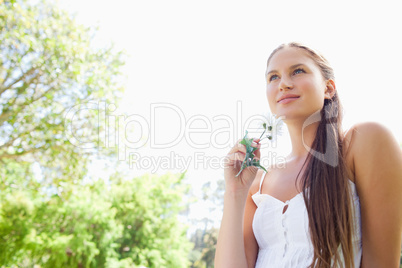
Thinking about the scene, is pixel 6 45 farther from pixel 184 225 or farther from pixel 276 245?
pixel 184 225

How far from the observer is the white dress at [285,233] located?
1082mm

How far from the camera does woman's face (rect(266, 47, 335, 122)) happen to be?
121cm

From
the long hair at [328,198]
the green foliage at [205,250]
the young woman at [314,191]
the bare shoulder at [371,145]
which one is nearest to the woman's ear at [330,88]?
the young woman at [314,191]

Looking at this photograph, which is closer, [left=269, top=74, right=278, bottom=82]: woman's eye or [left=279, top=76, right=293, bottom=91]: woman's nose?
[left=279, top=76, right=293, bottom=91]: woman's nose

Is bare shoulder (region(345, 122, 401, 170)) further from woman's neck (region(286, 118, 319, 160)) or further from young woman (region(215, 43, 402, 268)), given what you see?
woman's neck (region(286, 118, 319, 160))

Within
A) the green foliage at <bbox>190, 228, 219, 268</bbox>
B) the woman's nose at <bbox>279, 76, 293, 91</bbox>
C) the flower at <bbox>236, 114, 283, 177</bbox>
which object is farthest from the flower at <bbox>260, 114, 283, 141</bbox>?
the green foliage at <bbox>190, 228, 219, 268</bbox>

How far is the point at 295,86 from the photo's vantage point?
1213mm

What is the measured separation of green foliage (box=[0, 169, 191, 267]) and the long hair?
27.2 ft

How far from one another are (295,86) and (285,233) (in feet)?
1.88

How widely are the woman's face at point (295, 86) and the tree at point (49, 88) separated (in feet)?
17.3

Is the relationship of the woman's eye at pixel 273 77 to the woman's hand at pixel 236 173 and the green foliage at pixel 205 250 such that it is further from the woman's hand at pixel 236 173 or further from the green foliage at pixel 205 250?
the green foliage at pixel 205 250

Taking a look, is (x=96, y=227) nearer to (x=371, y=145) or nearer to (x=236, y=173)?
(x=236, y=173)

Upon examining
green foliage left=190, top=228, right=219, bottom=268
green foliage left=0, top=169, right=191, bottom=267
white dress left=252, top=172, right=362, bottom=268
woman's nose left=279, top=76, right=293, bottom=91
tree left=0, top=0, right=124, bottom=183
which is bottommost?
green foliage left=190, top=228, right=219, bottom=268

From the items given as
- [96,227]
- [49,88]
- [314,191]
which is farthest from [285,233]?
[96,227]
